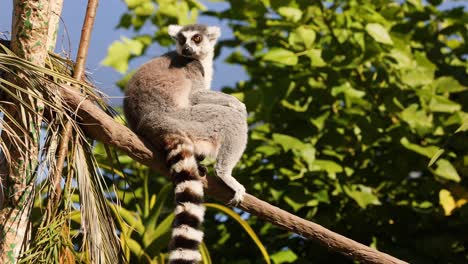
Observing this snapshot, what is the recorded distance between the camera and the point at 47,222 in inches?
118

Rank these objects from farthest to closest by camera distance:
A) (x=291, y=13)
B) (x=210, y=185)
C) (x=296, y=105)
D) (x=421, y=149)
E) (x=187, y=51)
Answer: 1. (x=296, y=105)
2. (x=291, y=13)
3. (x=421, y=149)
4. (x=187, y=51)
5. (x=210, y=185)

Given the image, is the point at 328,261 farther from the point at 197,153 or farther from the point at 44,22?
the point at 44,22

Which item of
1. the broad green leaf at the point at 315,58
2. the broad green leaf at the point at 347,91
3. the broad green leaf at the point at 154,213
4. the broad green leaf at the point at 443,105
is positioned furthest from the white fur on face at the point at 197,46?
the broad green leaf at the point at 443,105

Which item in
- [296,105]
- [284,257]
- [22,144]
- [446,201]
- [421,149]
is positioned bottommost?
[284,257]

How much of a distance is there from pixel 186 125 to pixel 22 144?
94 cm

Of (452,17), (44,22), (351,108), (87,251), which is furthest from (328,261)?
(44,22)

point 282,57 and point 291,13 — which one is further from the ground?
point 291,13

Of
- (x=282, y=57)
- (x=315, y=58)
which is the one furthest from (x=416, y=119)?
(x=282, y=57)

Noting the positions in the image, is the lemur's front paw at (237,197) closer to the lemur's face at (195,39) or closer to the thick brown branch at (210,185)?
the thick brown branch at (210,185)

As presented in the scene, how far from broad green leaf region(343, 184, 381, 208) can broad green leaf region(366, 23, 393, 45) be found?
3.07 feet

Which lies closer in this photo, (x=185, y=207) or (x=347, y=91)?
(x=185, y=207)

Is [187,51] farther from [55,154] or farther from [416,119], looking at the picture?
[416,119]

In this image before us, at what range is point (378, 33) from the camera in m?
4.83

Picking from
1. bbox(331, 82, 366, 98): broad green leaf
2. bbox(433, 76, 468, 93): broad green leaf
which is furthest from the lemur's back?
bbox(433, 76, 468, 93): broad green leaf
